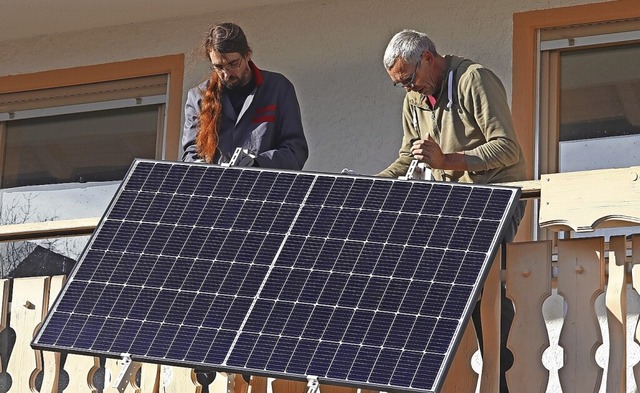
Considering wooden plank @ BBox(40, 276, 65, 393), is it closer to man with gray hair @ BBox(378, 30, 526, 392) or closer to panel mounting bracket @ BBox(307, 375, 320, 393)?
man with gray hair @ BBox(378, 30, 526, 392)

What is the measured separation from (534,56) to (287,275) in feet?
12.0

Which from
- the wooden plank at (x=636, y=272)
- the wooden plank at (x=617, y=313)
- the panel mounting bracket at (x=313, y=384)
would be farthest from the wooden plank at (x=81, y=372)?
the wooden plank at (x=636, y=272)

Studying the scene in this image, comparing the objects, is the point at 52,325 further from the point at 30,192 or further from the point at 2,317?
the point at 30,192

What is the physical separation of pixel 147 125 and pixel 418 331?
5090mm

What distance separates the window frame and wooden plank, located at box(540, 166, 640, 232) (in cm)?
274

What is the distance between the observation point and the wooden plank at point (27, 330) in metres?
7.73

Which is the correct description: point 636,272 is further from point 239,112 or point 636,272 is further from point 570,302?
point 239,112

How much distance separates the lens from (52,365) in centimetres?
771

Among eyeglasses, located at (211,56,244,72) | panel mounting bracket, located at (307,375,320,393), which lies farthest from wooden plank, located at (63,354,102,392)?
panel mounting bracket, located at (307,375,320,393)

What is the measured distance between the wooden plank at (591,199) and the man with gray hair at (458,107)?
1.71 ft

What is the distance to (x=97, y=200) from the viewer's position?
1089 centimetres

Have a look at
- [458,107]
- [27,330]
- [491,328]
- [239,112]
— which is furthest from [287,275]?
[27,330]

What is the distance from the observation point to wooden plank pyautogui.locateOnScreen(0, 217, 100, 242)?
7672 mm

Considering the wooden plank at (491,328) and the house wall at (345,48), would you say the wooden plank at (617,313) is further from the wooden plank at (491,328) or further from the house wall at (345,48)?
the house wall at (345,48)
